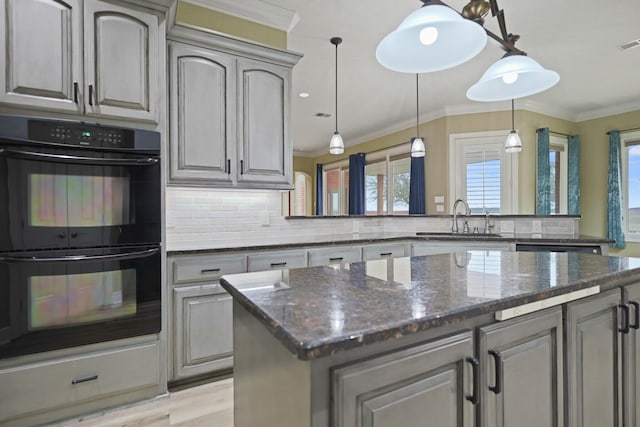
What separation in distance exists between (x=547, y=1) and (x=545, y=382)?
2.92 metres

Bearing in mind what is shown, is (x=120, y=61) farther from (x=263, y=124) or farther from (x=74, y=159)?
(x=263, y=124)

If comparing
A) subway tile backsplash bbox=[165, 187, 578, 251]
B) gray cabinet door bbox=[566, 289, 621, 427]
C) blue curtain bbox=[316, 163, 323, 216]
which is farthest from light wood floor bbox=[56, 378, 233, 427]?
blue curtain bbox=[316, 163, 323, 216]

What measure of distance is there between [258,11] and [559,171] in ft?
17.8

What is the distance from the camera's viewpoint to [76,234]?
1.83 meters

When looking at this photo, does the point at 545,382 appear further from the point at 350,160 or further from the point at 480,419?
the point at 350,160

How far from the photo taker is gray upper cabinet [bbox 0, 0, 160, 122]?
1.73 metres

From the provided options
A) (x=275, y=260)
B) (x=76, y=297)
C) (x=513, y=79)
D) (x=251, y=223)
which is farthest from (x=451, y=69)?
(x=76, y=297)

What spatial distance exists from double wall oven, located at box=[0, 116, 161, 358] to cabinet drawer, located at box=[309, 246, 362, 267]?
3.72ft

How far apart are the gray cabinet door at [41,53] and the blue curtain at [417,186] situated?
197 inches

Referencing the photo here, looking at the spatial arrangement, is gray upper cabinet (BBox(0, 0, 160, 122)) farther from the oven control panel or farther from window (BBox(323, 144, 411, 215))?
window (BBox(323, 144, 411, 215))

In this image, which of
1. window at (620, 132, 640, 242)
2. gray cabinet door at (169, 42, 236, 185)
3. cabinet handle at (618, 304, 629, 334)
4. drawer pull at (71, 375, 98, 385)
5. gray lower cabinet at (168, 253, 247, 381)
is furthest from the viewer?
window at (620, 132, 640, 242)

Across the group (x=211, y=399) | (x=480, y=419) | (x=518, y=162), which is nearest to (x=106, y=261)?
(x=211, y=399)

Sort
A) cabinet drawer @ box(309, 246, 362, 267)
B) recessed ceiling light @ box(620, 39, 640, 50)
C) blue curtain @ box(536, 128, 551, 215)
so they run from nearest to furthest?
1. cabinet drawer @ box(309, 246, 362, 267)
2. recessed ceiling light @ box(620, 39, 640, 50)
3. blue curtain @ box(536, 128, 551, 215)

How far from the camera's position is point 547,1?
2.69 m
